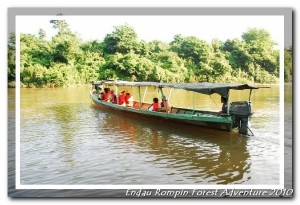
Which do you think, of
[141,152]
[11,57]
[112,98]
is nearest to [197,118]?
[141,152]

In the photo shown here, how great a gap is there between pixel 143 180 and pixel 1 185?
2404mm

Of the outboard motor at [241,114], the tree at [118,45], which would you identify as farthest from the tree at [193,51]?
the outboard motor at [241,114]

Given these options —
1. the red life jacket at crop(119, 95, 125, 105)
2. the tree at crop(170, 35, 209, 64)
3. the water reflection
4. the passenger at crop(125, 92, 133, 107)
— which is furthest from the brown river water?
the tree at crop(170, 35, 209, 64)

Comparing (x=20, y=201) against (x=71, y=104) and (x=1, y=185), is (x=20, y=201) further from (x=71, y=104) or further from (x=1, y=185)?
(x=71, y=104)

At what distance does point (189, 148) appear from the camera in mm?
9047

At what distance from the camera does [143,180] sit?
7.00 metres

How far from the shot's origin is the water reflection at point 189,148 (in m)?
7.41

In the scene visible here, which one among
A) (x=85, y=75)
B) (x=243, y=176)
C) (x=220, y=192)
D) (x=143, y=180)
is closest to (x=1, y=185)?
(x=143, y=180)

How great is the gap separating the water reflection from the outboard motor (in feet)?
0.87

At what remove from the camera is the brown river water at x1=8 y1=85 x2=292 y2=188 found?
7.12 metres

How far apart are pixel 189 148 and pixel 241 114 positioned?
1625 mm

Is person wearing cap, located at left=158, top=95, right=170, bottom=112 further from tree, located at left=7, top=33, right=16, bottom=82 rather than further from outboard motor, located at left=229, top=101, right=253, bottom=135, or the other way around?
tree, located at left=7, top=33, right=16, bottom=82

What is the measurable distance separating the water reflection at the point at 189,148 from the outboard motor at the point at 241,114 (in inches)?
10.5

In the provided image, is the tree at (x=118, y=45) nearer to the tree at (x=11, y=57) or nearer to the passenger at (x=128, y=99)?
the passenger at (x=128, y=99)
